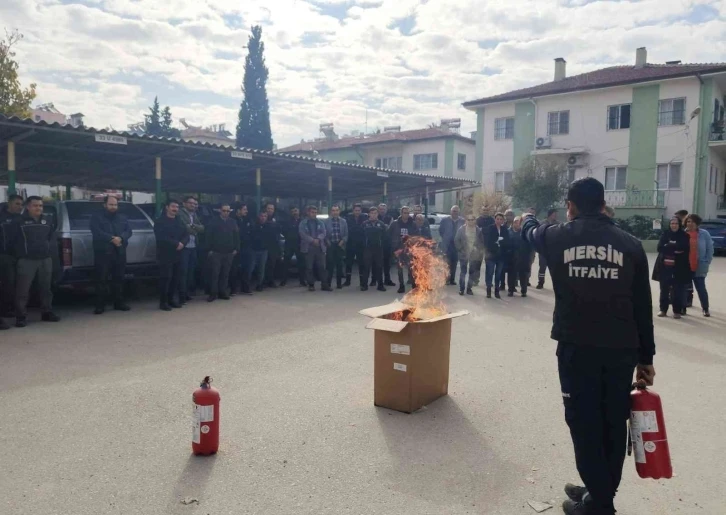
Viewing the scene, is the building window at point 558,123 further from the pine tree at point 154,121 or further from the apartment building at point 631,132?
the pine tree at point 154,121

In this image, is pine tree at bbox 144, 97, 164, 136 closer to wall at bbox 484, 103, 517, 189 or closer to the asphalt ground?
wall at bbox 484, 103, 517, 189

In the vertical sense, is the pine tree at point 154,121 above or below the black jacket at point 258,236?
above

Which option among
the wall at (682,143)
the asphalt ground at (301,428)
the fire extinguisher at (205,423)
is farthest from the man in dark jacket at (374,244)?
the wall at (682,143)

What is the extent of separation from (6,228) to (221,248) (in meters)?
3.65

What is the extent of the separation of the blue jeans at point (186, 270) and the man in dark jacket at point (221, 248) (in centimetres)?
32

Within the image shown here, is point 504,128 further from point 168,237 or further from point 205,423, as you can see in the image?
point 205,423

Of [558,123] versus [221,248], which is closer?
[221,248]

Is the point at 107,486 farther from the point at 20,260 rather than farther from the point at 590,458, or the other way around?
the point at 20,260

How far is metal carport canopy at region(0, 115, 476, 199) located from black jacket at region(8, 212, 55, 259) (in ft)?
6.59

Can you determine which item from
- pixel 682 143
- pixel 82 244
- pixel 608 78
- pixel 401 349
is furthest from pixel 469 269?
pixel 608 78

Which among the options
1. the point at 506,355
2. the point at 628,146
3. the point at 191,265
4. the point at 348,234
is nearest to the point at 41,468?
the point at 506,355

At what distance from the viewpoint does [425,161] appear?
1606 inches

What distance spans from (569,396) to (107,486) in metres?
3.03

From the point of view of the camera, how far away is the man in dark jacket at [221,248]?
35.4 feet
